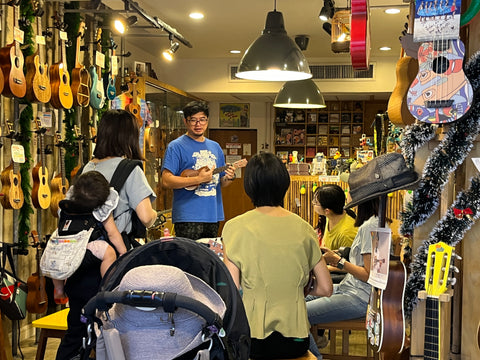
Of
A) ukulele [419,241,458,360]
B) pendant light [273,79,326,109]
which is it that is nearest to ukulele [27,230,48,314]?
pendant light [273,79,326,109]

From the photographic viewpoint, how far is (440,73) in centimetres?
202

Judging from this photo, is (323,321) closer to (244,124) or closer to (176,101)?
(176,101)

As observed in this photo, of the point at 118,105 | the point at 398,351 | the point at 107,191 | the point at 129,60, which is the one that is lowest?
the point at 398,351

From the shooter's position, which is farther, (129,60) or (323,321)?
(129,60)

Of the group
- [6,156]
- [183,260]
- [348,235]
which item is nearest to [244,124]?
[6,156]

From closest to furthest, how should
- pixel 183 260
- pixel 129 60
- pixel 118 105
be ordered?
pixel 183 260 < pixel 118 105 < pixel 129 60

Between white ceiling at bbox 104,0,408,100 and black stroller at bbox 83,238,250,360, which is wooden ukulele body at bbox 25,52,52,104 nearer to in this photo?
white ceiling at bbox 104,0,408,100

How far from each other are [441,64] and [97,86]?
3.97 meters

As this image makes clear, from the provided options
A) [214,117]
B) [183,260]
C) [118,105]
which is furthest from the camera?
[214,117]

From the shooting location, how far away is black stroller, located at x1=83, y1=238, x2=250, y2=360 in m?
1.57

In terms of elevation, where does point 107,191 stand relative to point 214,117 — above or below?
below

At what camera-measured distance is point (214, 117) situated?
10.7m

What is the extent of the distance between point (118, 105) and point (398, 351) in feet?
14.9

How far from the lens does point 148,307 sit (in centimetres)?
161
